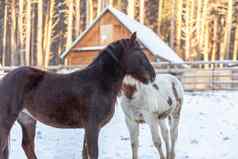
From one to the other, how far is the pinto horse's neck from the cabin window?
18.3m

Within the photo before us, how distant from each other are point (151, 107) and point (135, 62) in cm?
158

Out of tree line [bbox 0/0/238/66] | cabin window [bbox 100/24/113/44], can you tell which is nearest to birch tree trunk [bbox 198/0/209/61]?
tree line [bbox 0/0/238/66]

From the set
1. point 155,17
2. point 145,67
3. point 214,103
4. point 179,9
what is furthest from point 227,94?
point 155,17

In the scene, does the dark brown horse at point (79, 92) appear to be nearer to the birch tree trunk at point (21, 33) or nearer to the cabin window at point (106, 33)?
the cabin window at point (106, 33)

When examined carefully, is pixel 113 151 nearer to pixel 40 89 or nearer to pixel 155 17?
pixel 40 89

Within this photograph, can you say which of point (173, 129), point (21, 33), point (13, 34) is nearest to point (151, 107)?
point (173, 129)

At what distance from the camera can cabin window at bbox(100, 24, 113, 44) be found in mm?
22438

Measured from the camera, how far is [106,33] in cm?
2259

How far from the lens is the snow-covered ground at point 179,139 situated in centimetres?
687

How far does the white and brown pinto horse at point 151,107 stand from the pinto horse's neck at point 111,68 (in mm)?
1179

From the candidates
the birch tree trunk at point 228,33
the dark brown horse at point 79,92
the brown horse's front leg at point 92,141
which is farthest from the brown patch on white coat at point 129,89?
the birch tree trunk at point 228,33

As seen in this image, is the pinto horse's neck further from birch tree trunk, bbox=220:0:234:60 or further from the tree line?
birch tree trunk, bbox=220:0:234:60

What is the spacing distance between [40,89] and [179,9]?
2711 cm

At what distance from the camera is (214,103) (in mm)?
11539
